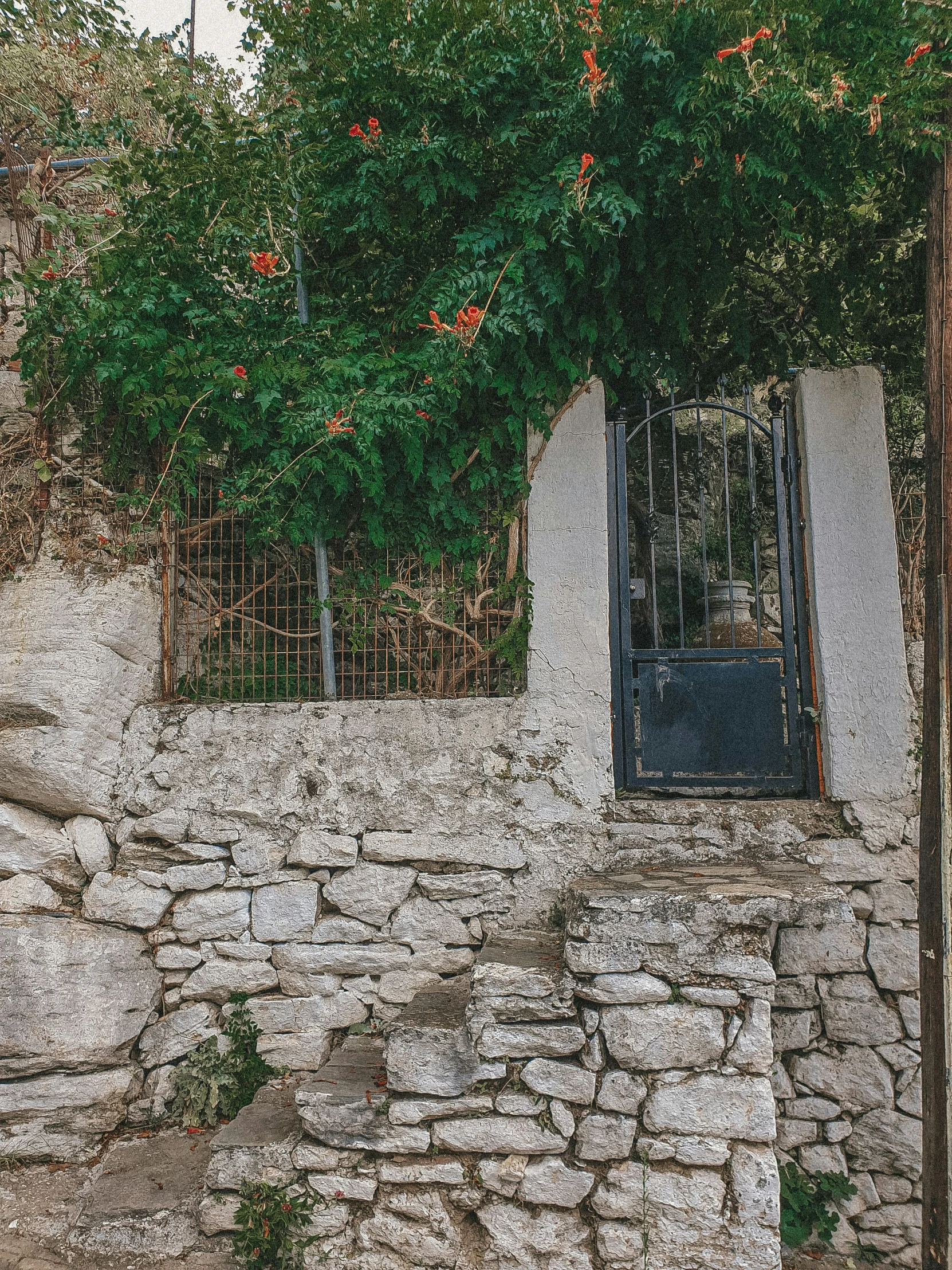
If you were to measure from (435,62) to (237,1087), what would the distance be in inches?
176

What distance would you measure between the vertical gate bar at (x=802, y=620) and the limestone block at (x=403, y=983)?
6.37 ft

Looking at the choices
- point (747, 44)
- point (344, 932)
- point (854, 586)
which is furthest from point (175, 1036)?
point (747, 44)

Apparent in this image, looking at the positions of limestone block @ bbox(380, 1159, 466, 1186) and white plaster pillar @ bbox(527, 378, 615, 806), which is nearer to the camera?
limestone block @ bbox(380, 1159, 466, 1186)

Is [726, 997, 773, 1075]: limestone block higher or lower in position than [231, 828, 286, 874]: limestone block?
lower

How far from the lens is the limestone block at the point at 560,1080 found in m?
2.89

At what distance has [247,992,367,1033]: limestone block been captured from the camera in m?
3.65

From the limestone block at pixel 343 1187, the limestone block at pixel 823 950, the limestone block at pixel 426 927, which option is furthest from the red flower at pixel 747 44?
the limestone block at pixel 343 1187

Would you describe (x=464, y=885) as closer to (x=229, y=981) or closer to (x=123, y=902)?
(x=229, y=981)

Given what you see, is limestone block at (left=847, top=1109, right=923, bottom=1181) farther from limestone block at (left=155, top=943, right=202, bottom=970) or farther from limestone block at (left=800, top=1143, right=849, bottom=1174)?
limestone block at (left=155, top=943, right=202, bottom=970)

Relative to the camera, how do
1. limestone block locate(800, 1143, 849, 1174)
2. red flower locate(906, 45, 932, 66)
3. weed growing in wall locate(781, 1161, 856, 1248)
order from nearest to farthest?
red flower locate(906, 45, 932, 66) → weed growing in wall locate(781, 1161, 856, 1248) → limestone block locate(800, 1143, 849, 1174)

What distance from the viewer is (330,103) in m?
3.66

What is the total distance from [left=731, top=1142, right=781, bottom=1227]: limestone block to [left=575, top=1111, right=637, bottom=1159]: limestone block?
0.36 meters

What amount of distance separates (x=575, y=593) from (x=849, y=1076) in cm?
241

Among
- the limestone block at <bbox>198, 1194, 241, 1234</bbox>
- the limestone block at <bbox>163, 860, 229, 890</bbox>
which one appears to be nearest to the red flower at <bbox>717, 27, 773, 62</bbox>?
the limestone block at <bbox>163, 860, 229, 890</bbox>
